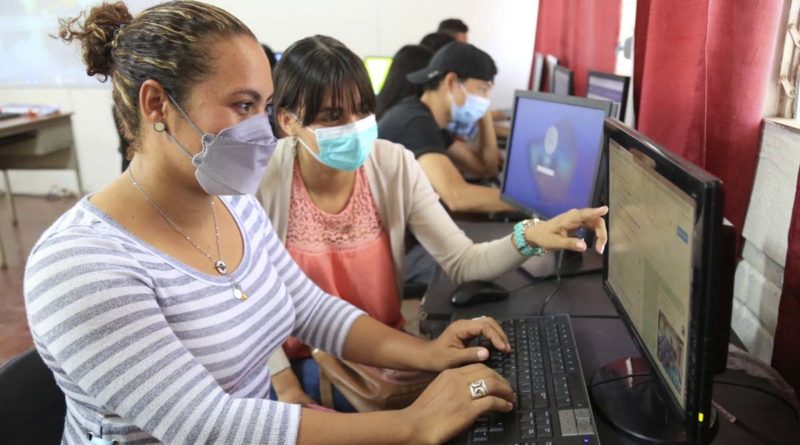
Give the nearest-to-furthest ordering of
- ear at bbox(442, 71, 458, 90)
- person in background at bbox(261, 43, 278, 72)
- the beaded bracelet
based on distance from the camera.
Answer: person in background at bbox(261, 43, 278, 72), the beaded bracelet, ear at bbox(442, 71, 458, 90)

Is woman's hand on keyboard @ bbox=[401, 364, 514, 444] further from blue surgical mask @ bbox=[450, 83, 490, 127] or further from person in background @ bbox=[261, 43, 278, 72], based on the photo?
blue surgical mask @ bbox=[450, 83, 490, 127]

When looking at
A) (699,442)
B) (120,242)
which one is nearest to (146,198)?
(120,242)

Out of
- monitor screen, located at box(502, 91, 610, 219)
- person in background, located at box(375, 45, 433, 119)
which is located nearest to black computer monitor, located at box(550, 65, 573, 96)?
person in background, located at box(375, 45, 433, 119)

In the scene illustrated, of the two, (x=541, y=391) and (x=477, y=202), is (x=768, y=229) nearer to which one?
(x=541, y=391)

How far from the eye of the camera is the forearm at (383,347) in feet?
3.69

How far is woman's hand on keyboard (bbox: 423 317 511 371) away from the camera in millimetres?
1042

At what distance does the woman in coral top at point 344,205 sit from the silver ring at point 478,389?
0.45 metres

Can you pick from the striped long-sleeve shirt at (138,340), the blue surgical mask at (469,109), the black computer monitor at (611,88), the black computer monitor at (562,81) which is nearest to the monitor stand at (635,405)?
the striped long-sleeve shirt at (138,340)

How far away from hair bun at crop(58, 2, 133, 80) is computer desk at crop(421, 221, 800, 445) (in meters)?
0.77

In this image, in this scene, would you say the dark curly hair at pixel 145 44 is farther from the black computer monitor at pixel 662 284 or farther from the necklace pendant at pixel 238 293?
the black computer monitor at pixel 662 284

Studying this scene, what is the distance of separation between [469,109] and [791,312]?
1649 mm

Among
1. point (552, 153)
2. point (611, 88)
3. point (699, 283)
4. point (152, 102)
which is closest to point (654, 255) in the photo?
point (699, 283)

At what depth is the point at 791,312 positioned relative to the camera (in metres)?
0.93

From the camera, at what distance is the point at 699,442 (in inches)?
27.1
